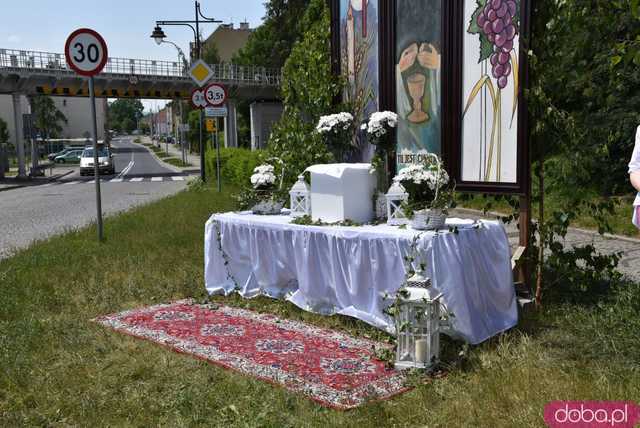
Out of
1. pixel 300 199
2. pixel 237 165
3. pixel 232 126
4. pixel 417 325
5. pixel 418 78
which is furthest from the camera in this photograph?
pixel 232 126

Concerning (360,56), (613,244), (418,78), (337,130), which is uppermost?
(360,56)

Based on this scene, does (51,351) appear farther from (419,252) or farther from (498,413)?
(498,413)

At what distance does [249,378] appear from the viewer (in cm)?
428

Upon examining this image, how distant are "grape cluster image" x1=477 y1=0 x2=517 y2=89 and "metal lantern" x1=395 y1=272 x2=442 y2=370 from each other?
214cm

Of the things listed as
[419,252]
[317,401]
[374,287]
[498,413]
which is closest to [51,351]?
[317,401]

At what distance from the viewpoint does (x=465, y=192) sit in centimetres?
603

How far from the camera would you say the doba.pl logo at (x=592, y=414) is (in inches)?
125

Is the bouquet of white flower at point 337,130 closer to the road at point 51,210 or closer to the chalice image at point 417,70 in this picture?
the chalice image at point 417,70

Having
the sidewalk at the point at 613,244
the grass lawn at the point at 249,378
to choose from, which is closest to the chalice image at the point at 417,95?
the grass lawn at the point at 249,378

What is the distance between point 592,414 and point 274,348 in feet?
8.08

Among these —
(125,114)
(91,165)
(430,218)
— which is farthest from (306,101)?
(125,114)

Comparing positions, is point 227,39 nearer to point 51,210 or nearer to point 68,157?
point 68,157

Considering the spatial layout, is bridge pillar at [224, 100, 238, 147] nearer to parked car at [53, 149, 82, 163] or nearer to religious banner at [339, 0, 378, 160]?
parked car at [53, 149, 82, 163]

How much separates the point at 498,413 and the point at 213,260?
159 inches
